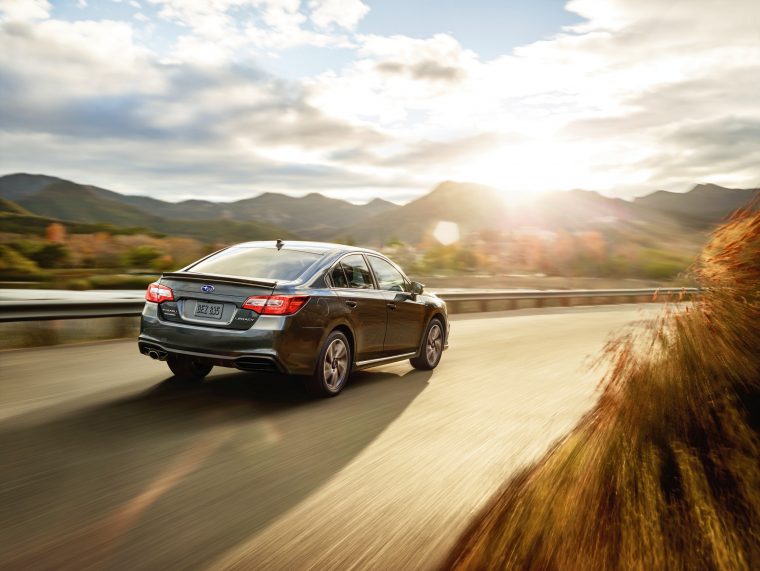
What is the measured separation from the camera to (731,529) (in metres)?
3.06

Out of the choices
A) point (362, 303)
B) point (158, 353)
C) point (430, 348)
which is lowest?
point (430, 348)

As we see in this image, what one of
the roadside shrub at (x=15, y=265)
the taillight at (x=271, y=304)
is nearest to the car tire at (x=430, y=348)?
the taillight at (x=271, y=304)

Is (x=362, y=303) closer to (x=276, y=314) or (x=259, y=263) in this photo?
(x=259, y=263)

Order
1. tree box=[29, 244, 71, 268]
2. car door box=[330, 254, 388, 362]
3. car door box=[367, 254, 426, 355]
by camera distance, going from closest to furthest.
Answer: car door box=[330, 254, 388, 362]
car door box=[367, 254, 426, 355]
tree box=[29, 244, 71, 268]

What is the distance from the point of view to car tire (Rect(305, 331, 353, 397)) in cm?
761

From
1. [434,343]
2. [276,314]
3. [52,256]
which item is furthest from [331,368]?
[52,256]

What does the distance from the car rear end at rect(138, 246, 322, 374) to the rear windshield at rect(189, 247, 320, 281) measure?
5 cm

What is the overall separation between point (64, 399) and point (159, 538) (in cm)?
391

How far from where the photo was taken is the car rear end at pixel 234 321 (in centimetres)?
700

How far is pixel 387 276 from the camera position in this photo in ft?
30.7

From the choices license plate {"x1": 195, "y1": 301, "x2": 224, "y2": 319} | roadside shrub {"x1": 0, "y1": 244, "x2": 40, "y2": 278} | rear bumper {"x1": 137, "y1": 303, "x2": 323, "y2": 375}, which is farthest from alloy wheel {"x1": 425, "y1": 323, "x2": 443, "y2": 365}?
roadside shrub {"x1": 0, "y1": 244, "x2": 40, "y2": 278}

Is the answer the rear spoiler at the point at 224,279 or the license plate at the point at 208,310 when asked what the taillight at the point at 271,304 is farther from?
the license plate at the point at 208,310

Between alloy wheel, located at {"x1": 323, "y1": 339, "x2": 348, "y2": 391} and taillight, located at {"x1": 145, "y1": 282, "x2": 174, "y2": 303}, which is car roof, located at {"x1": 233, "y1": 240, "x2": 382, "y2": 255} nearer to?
alloy wheel, located at {"x1": 323, "y1": 339, "x2": 348, "y2": 391}

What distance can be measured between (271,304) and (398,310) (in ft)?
8.27
